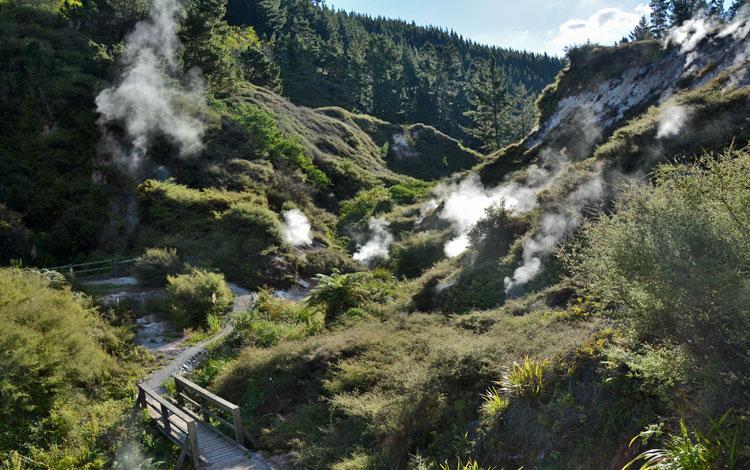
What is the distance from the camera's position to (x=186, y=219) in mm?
25406

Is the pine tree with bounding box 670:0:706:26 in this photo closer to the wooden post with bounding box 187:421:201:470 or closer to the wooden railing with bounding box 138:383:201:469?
the wooden railing with bounding box 138:383:201:469

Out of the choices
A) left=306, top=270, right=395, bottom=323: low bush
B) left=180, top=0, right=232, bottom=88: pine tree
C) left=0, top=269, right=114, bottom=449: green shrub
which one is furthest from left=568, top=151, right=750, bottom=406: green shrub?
left=180, top=0, right=232, bottom=88: pine tree

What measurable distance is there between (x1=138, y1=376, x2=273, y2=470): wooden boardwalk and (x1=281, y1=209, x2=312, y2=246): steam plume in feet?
49.8

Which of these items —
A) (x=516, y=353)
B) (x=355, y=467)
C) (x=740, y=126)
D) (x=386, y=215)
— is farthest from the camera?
(x=386, y=215)

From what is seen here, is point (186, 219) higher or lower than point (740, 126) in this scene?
higher

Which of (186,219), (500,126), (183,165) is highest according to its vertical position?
(500,126)

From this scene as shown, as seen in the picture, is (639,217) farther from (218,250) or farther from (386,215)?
(386,215)

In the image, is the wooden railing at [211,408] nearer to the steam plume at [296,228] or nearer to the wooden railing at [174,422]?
the wooden railing at [174,422]

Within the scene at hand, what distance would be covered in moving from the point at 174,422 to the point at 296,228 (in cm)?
1852

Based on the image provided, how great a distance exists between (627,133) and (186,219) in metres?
19.7

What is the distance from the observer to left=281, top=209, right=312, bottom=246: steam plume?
26.6 metres

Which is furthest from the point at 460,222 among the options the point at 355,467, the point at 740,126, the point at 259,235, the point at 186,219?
the point at 355,467

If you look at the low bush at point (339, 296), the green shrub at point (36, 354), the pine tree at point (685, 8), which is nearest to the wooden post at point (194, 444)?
the green shrub at point (36, 354)

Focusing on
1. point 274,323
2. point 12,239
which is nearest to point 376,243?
point 274,323
